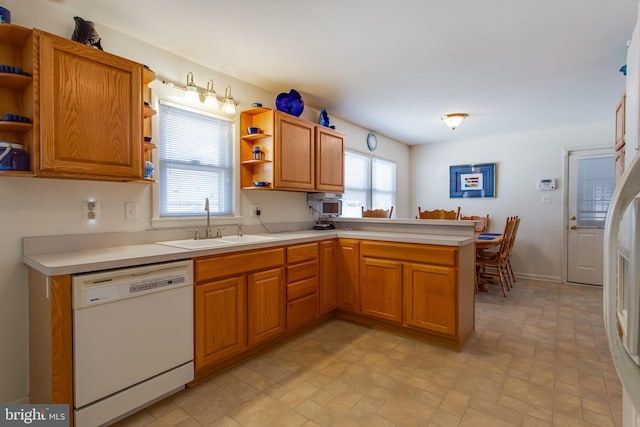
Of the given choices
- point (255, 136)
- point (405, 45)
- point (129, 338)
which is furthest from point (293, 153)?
point (129, 338)

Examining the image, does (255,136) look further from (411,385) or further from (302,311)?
(411,385)

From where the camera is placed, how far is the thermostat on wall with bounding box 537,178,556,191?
195 inches

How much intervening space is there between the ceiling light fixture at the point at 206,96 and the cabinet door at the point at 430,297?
216 cm

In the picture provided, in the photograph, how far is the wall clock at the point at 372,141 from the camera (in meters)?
5.21

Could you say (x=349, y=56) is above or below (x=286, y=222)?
above

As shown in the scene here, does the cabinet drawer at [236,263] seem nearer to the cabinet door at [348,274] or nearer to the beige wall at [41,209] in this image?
the beige wall at [41,209]

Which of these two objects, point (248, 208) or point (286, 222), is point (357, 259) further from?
point (248, 208)

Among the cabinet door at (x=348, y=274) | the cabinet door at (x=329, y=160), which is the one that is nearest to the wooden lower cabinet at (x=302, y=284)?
the cabinet door at (x=348, y=274)

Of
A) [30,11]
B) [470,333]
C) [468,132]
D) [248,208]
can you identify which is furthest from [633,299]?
[468,132]

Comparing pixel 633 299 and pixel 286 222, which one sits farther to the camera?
pixel 286 222

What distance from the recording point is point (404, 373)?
2301 mm

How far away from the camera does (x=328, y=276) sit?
3254mm

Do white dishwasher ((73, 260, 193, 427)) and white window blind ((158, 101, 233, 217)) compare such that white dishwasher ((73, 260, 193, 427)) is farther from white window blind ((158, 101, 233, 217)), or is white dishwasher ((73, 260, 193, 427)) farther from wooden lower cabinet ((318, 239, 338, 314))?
wooden lower cabinet ((318, 239, 338, 314))

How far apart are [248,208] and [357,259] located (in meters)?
1.21
